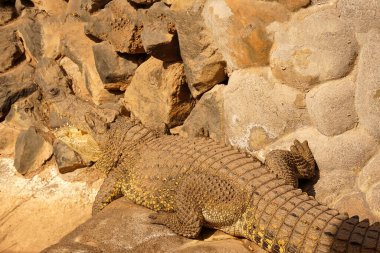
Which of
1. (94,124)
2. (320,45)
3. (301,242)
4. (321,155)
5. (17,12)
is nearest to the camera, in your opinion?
(301,242)

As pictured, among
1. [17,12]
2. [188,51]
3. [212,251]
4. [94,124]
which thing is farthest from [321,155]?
[17,12]

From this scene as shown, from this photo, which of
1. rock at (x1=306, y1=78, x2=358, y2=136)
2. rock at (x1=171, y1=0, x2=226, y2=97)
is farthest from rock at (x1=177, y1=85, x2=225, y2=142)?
rock at (x1=306, y1=78, x2=358, y2=136)

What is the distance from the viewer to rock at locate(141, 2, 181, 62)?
395cm

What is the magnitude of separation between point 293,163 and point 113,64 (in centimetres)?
233

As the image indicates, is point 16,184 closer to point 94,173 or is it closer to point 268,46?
point 94,173

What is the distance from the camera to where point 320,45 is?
9.94 ft

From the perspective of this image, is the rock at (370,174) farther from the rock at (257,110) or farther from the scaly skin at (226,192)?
the rock at (257,110)

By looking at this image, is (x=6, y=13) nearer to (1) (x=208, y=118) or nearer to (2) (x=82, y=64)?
(2) (x=82, y=64)

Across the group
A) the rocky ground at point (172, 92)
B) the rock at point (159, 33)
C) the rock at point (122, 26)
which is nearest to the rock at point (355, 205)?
the rocky ground at point (172, 92)

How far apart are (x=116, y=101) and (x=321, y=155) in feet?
8.43

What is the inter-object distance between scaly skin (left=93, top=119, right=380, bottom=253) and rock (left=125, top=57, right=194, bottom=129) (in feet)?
1.28

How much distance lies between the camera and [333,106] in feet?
10.2

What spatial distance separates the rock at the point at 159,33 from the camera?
13.0 feet

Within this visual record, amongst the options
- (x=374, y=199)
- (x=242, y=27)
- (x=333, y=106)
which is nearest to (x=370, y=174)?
(x=374, y=199)
